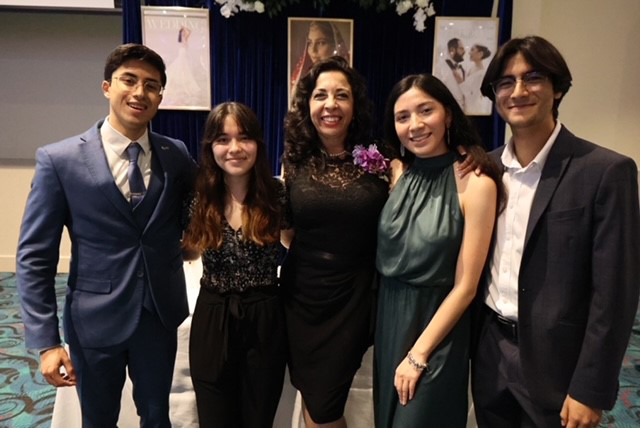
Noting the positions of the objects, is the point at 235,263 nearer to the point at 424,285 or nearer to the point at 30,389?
the point at 424,285

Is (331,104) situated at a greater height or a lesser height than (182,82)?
lesser

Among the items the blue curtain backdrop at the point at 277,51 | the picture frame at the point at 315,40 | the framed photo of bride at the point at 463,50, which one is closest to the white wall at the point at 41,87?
the blue curtain backdrop at the point at 277,51

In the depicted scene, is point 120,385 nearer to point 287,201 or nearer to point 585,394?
point 287,201

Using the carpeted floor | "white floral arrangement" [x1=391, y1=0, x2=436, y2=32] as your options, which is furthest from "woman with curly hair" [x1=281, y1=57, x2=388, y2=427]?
"white floral arrangement" [x1=391, y1=0, x2=436, y2=32]

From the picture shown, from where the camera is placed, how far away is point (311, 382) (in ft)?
5.84

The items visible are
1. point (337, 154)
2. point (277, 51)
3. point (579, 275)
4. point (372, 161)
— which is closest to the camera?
point (579, 275)

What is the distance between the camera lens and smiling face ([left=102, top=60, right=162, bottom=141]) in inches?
63.1

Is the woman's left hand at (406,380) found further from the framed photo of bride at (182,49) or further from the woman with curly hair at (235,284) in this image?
the framed photo of bride at (182,49)

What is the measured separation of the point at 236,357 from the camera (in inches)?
66.8

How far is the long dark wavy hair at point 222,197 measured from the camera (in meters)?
1.66

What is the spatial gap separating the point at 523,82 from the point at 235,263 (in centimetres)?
112

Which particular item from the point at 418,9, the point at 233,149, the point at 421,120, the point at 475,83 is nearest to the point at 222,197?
the point at 233,149

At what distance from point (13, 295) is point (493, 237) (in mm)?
4889

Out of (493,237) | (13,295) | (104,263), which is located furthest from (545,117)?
(13,295)
